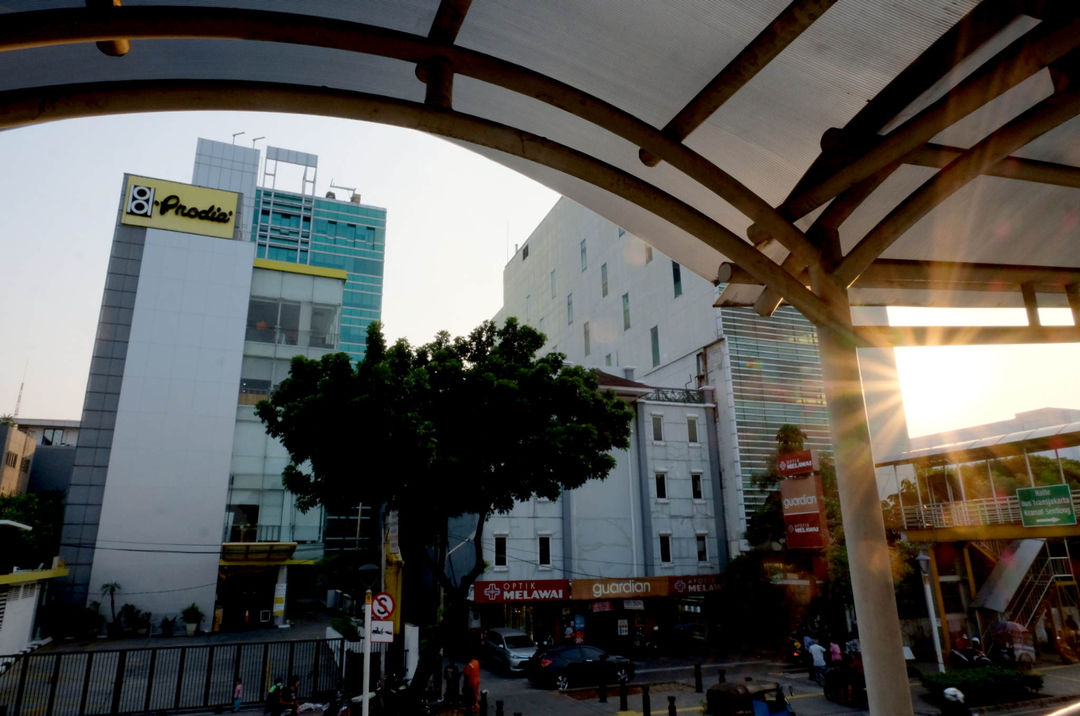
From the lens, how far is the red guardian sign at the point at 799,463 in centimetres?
2791

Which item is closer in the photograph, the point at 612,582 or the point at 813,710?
the point at 813,710

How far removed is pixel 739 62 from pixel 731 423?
33.5m

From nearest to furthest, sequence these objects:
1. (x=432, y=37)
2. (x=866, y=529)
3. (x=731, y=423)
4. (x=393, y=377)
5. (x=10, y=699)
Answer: (x=432, y=37) < (x=866, y=529) < (x=393, y=377) < (x=10, y=699) < (x=731, y=423)

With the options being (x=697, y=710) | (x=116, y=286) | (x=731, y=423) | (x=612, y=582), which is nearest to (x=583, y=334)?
(x=731, y=423)

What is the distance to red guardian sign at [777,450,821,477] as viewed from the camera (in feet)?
91.6

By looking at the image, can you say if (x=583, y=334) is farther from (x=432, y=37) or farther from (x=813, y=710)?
(x=432, y=37)

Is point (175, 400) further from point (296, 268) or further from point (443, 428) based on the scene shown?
point (443, 428)

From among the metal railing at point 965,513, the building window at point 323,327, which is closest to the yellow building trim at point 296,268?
the building window at point 323,327

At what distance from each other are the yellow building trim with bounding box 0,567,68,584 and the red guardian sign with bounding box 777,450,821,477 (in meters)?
31.9

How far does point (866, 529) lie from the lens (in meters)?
5.13

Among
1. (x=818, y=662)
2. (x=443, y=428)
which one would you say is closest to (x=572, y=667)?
(x=818, y=662)

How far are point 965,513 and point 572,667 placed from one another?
16950 millimetres

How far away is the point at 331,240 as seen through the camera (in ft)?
287

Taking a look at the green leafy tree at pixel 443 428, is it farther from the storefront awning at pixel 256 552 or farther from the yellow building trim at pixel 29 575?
the storefront awning at pixel 256 552
